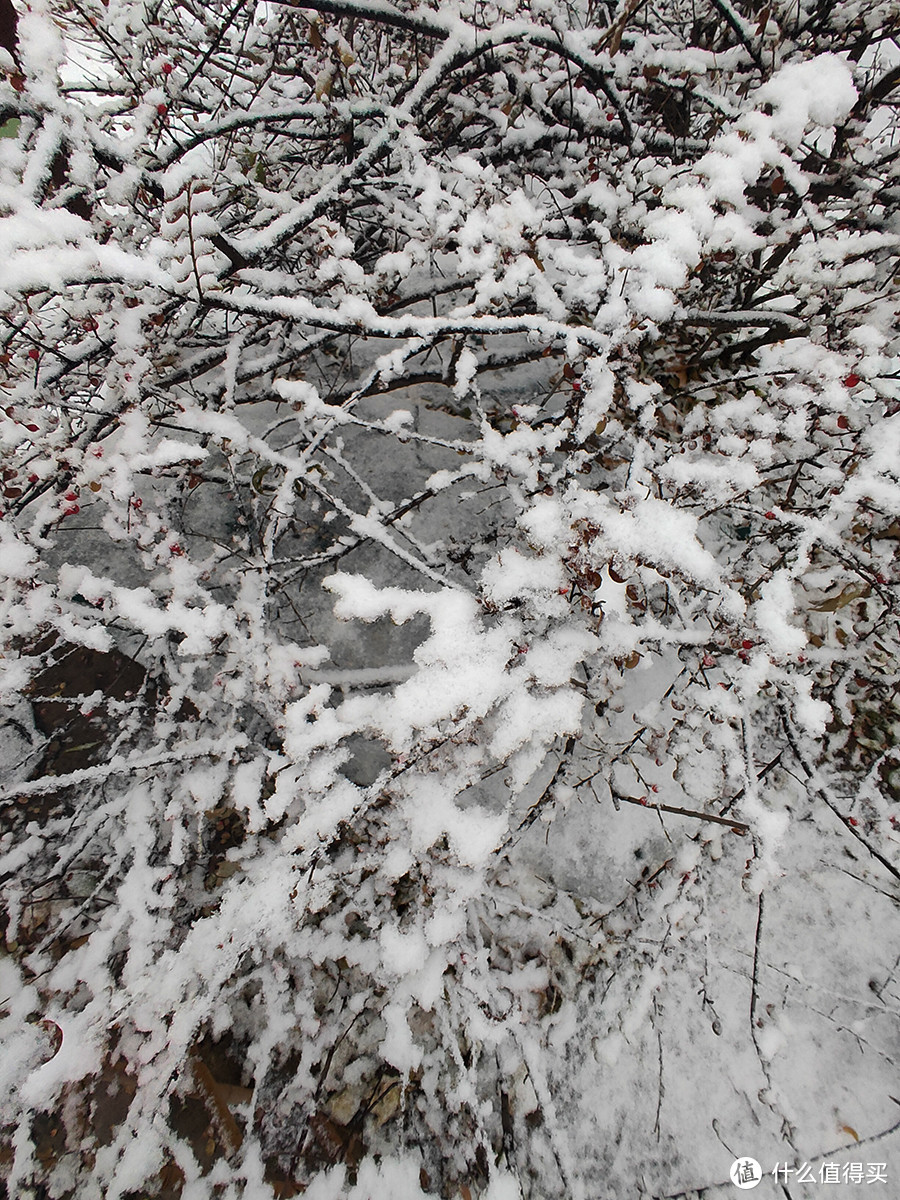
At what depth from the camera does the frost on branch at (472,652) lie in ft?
5.20

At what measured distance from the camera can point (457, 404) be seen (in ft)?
10.2

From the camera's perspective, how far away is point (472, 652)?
62.6 inches

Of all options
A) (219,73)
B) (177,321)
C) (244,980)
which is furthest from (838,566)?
(219,73)

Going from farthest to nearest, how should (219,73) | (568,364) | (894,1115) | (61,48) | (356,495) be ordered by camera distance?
1. (356,495)
2. (219,73)
3. (894,1115)
4. (568,364)
5. (61,48)

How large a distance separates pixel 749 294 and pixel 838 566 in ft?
4.00

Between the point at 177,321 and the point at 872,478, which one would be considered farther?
the point at 177,321

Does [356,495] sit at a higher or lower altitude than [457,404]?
lower

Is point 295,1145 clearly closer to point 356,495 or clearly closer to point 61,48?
point 356,495

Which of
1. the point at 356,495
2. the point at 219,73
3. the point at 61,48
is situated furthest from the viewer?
the point at 356,495

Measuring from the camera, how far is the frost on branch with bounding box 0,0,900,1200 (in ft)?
5.20

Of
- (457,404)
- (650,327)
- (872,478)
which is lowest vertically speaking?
(457,404)

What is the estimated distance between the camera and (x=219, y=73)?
247 cm

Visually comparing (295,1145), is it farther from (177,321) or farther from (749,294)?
(749,294)

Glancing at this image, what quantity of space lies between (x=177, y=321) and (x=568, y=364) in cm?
163
